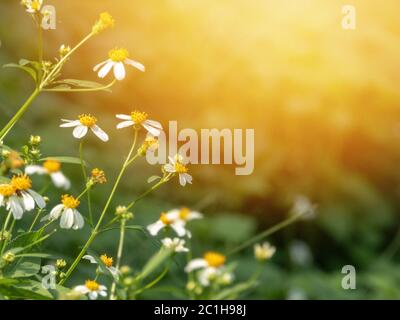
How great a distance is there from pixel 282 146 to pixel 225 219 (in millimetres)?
575

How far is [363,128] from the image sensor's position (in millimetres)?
3340

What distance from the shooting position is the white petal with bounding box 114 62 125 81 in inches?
46.1

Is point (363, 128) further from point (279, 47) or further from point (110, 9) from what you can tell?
point (110, 9)

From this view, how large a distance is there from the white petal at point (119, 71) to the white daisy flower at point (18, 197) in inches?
8.5

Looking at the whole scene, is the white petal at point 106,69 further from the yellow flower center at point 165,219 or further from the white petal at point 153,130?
the yellow flower center at point 165,219

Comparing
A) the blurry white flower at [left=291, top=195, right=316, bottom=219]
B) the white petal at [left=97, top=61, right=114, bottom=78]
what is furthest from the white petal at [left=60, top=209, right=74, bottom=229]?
the blurry white flower at [left=291, top=195, right=316, bottom=219]

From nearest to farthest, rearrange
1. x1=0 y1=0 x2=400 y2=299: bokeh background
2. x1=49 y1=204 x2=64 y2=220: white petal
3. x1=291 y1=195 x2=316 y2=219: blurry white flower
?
x1=49 y1=204 x2=64 y2=220: white petal, x1=291 y1=195 x2=316 y2=219: blurry white flower, x1=0 y1=0 x2=400 y2=299: bokeh background

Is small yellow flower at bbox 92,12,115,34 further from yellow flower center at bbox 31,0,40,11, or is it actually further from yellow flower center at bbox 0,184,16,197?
yellow flower center at bbox 0,184,16,197

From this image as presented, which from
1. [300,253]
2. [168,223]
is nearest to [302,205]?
[300,253]

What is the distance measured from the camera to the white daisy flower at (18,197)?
101 cm

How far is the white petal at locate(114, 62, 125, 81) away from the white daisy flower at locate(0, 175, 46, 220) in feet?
0.71

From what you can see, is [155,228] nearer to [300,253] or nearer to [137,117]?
[137,117]

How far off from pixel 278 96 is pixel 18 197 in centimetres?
226
